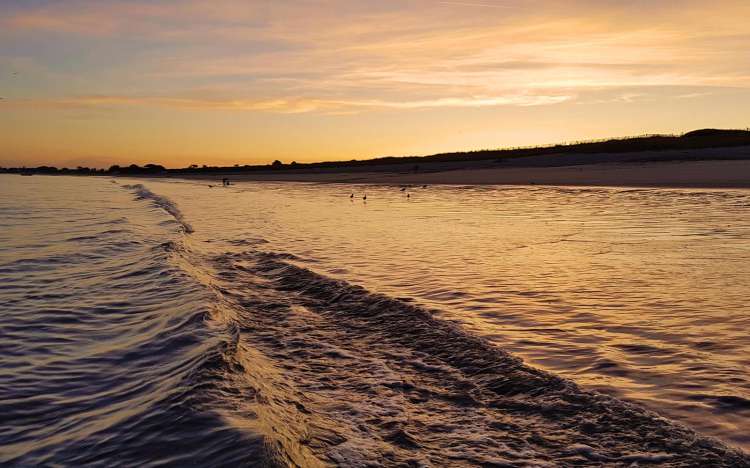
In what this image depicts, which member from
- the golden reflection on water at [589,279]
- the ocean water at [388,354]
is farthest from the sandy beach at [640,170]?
the ocean water at [388,354]

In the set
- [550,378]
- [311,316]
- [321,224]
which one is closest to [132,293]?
[311,316]

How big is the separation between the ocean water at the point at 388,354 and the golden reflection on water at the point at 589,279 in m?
0.04

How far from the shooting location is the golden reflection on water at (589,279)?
540 centimetres

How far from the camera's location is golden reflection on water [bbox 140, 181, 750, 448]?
5398 mm

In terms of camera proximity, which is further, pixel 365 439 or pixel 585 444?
pixel 365 439

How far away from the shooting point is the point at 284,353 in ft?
22.8

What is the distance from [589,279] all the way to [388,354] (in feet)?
15.2

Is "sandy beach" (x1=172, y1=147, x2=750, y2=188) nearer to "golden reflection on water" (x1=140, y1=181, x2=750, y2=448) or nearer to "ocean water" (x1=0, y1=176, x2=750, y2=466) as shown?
"golden reflection on water" (x1=140, y1=181, x2=750, y2=448)

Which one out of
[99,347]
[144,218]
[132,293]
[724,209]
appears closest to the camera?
[99,347]

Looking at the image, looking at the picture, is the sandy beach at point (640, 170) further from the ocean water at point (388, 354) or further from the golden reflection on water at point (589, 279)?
the ocean water at point (388, 354)

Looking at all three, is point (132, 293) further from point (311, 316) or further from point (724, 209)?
point (724, 209)

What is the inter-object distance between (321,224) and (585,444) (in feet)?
56.4

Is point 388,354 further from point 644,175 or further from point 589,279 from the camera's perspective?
point 644,175

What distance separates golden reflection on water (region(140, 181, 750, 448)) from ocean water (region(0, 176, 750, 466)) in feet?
0.14
